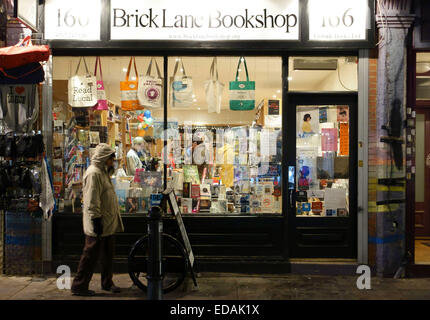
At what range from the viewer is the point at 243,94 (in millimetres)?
6859

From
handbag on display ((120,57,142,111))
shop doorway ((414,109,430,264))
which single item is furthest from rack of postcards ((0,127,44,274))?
shop doorway ((414,109,430,264))

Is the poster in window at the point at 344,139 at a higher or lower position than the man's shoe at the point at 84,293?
higher

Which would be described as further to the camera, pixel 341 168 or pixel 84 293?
pixel 341 168

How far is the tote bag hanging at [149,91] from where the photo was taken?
686 cm

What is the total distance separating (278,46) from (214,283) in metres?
3.79

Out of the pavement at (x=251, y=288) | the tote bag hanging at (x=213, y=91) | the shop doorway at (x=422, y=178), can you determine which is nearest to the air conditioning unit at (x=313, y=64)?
the tote bag hanging at (x=213, y=91)

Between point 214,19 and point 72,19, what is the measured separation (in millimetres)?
2258

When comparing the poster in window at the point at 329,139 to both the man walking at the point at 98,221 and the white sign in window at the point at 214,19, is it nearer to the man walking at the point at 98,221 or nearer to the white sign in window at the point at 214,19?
the white sign in window at the point at 214,19

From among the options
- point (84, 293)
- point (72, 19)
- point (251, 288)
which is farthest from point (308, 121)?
point (84, 293)

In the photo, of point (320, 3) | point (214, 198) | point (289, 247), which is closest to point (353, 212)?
point (289, 247)

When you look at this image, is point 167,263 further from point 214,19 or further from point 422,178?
point 422,178

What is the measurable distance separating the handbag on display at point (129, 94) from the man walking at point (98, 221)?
Result: 1465mm

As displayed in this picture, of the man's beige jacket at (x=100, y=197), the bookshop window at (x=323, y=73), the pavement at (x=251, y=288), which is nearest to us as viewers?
the man's beige jacket at (x=100, y=197)
